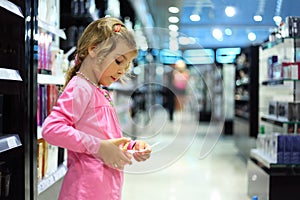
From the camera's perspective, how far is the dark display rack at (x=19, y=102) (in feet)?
4.82

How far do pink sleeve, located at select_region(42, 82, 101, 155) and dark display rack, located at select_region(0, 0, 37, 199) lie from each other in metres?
0.37

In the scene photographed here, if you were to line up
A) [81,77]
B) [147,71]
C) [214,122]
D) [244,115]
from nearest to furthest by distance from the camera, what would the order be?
1. [81,77]
2. [214,122]
3. [147,71]
4. [244,115]

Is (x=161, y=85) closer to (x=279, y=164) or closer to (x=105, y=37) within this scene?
(x=279, y=164)

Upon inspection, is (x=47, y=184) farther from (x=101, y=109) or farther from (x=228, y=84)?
(x=228, y=84)

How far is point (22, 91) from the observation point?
1.48 m

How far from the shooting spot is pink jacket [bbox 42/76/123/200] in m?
1.14

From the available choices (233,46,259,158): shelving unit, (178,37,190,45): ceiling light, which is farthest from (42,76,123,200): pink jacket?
(233,46,259,158): shelving unit

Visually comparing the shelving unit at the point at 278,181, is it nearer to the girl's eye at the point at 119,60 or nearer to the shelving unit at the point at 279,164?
the shelving unit at the point at 279,164

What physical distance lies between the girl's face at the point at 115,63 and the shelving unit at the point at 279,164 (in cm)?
173

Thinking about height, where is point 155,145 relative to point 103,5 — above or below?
below

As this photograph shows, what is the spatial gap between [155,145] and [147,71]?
1.12 m

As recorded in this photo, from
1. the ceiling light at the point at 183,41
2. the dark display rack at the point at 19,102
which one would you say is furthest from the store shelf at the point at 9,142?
the ceiling light at the point at 183,41

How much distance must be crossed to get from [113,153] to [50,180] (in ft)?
3.25

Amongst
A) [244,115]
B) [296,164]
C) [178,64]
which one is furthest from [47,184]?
[244,115]
